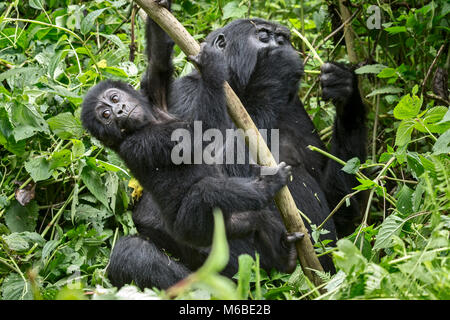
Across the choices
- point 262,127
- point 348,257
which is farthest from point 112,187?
point 348,257

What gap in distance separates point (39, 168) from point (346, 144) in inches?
77.4

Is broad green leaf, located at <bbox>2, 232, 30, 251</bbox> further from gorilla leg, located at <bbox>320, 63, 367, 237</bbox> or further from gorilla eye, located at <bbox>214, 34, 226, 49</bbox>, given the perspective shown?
gorilla leg, located at <bbox>320, 63, 367, 237</bbox>

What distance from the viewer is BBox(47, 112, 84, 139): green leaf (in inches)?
159

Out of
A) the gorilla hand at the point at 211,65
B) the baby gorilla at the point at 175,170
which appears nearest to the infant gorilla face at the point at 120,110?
the baby gorilla at the point at 175,170

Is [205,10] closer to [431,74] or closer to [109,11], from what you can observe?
[109,11]

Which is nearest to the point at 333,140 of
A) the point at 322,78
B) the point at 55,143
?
the point at 322,78

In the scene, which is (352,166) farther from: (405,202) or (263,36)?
(263,36)

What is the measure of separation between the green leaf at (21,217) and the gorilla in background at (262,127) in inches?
26.1

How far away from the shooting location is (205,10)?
5.43 m

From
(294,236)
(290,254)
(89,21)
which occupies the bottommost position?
(290,254)

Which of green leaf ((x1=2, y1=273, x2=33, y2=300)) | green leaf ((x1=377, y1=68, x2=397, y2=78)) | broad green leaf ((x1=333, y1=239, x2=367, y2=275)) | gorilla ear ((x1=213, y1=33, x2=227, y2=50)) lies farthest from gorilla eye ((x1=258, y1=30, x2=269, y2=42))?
broad green leaf ((x1=333, y1=239, x2=367, y2=275))

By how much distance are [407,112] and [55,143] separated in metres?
2.36

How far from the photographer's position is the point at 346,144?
13.7ft

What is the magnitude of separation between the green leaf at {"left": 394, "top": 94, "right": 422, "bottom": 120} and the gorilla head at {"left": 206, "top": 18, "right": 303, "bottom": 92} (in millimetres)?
1116
